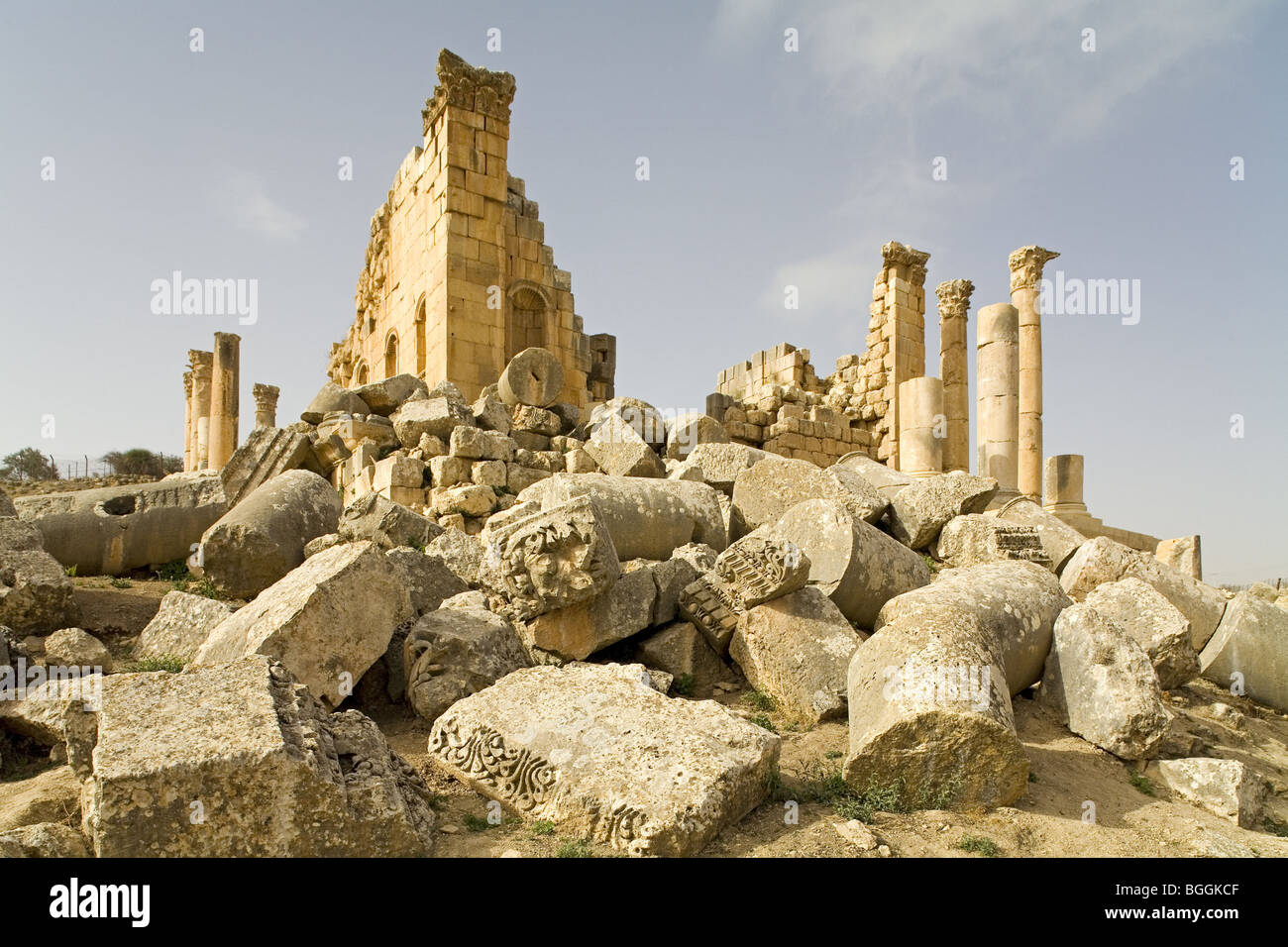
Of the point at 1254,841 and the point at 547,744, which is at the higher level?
the point at 547,744

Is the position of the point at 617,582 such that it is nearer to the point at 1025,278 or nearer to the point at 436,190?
the point at 436,190

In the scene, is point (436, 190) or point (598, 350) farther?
point (598, 350)

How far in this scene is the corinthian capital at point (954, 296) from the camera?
61.1 ft

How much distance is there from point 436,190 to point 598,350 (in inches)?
174

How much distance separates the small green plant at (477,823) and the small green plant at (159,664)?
2.78 m

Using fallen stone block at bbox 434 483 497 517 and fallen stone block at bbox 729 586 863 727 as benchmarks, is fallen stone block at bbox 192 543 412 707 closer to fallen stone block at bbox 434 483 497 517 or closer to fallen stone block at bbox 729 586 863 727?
fallen stone block at bbox 729 586 863 727

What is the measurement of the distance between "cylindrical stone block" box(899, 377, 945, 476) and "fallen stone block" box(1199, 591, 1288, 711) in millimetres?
7955

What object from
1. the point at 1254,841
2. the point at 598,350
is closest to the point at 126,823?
the point at 1254,841

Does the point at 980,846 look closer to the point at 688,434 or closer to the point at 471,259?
the point at 688,434

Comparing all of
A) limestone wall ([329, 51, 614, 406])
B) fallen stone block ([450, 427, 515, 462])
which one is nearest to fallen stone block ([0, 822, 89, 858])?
fallen stone block ([450, 427, 515, 462])

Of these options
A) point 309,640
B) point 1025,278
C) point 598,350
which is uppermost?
point 1025,278

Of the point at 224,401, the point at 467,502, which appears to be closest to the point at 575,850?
the point at 467,502

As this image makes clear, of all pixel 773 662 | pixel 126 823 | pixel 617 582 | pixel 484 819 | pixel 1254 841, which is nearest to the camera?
pixel 126 823

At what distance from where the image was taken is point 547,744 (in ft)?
13.1
